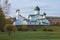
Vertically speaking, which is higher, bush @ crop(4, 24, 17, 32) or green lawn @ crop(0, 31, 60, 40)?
bush @ crop(4, 24, 17, 32)

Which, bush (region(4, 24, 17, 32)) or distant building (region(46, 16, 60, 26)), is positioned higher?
distant building (region(46, 16, 60, 26))

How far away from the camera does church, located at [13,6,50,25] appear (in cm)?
382

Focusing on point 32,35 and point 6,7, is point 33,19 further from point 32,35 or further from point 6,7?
point 6,7

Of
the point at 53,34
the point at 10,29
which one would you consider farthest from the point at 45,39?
the point at 10,29

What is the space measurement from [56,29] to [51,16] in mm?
330

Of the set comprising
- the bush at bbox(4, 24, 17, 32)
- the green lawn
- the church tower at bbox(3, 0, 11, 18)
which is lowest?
the green lawn

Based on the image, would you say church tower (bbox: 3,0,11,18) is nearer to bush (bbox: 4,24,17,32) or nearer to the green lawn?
bush (bbox: 4,24,17,32)

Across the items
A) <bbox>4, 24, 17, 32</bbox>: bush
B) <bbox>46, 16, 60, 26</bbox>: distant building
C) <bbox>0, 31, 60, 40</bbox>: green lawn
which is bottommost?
<bbox>0, 31, 60, 40</bbox>: green lawn

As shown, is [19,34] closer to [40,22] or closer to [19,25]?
[19,25]

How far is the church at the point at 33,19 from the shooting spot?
382 cm

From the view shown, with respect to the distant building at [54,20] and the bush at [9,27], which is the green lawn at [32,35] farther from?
the distant building at [54,20]

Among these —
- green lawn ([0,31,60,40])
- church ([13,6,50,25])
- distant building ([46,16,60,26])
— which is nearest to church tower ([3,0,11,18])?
church ([13,6,50,25])

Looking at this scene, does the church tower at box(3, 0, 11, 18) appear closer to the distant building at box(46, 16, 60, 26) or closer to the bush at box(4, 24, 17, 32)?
the bush at box(4, 24, 17, 32)

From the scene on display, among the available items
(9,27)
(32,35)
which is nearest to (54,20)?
(32,35)
